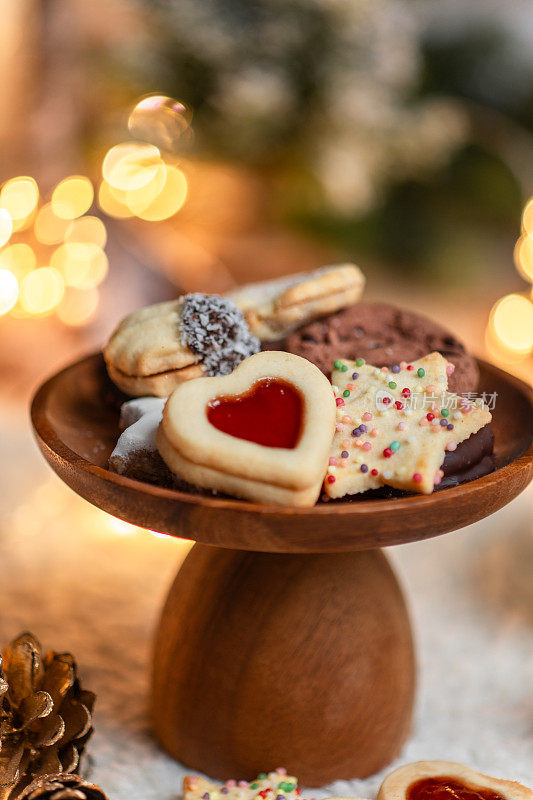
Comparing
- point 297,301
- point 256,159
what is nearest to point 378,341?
point 297,301

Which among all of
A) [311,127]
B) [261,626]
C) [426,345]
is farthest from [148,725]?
[311,127]

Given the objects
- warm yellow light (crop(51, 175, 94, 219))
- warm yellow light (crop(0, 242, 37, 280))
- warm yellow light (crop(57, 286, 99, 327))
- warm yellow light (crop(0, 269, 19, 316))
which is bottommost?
warm yellow light (crop(57, 286, 99, 327))

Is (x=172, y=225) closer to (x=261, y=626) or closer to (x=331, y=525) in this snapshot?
(x=261, y=626)

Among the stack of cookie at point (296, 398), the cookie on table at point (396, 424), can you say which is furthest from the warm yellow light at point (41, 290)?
the cookie on table at point (396, 424)

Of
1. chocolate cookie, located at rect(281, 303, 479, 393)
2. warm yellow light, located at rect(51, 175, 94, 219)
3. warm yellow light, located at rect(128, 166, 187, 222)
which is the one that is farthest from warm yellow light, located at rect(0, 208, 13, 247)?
chocolate cookie, located at rect(281, 303, 479, 393)

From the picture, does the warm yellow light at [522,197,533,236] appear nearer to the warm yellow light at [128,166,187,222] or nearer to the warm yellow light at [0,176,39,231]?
the warm yellow light at [128,166,187,222]
